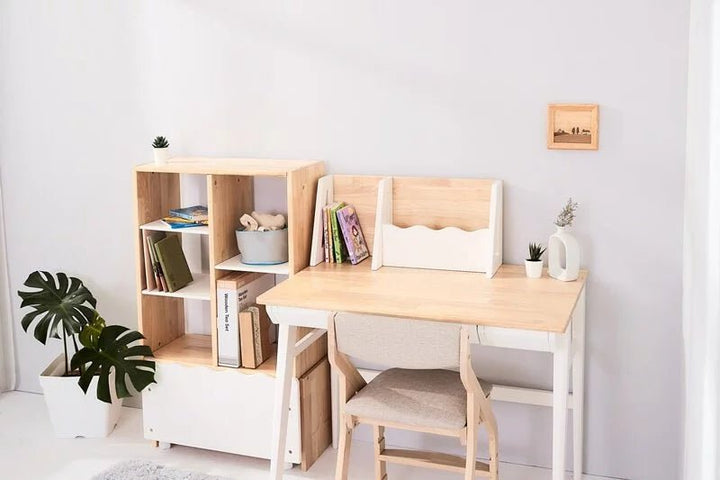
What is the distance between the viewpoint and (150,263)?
3221 mm

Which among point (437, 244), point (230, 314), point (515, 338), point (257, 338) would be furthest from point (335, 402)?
point (515, 338)

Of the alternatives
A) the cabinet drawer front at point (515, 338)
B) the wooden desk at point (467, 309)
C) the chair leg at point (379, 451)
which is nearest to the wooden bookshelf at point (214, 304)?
the wooden desk at point (467, 309)

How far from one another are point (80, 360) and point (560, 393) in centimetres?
170

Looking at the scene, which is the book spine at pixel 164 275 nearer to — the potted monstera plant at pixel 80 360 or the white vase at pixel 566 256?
the potted monstera plant at pixel 80 360

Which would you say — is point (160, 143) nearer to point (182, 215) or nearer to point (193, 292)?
point (182, 215)

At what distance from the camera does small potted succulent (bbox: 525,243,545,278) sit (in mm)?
2883

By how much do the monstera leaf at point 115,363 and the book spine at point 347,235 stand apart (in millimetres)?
805

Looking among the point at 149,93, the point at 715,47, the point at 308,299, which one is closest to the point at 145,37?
the point at 149,93

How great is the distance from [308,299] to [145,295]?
0.84 metres

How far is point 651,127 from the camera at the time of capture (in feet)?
9.21

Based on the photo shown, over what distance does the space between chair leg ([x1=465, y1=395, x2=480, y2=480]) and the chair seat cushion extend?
0.02m

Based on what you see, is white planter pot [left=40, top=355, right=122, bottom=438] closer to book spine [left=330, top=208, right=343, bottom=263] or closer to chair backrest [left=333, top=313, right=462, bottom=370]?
book spine [left=330, top=208, right=343, bottom=263]

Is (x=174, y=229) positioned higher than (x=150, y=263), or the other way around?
(x=174, y=229)

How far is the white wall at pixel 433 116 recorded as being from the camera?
284 centimetres
